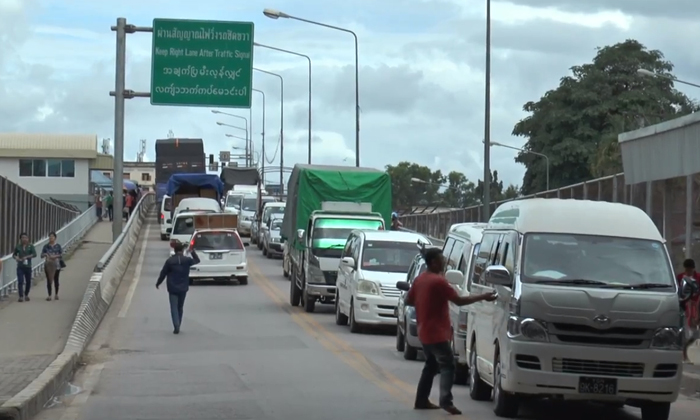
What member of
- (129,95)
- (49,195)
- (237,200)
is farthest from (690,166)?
(49,195)

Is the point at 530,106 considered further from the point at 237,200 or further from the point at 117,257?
the point at 117,257

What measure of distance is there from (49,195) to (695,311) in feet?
231

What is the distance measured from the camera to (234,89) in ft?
97.9

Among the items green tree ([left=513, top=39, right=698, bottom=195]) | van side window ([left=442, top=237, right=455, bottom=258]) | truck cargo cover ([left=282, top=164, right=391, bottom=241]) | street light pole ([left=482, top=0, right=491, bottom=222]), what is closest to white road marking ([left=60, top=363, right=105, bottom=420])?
van side window ([left=442, top=237, right=455, bottom=258])

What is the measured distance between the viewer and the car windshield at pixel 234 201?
204 ft

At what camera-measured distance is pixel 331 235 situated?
94.3ft

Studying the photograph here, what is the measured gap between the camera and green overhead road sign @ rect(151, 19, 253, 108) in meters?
29.7

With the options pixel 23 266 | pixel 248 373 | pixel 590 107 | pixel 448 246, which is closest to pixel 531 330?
pixel 248 373

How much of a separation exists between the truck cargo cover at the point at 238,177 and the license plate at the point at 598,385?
5618cm

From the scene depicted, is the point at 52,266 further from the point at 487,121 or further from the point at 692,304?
the point at 692,304

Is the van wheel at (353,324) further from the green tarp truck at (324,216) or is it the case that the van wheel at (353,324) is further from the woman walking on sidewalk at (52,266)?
the woman walking on sidewalk at (52,266)

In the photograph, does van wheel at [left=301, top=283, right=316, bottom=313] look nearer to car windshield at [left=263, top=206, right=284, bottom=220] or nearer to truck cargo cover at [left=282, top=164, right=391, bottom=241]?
truck cargo cover at [left=282, top=164, right=391, bottom=241]

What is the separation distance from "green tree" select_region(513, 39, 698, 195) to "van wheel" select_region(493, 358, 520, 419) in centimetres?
6529

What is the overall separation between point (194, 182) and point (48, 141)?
33141mm
